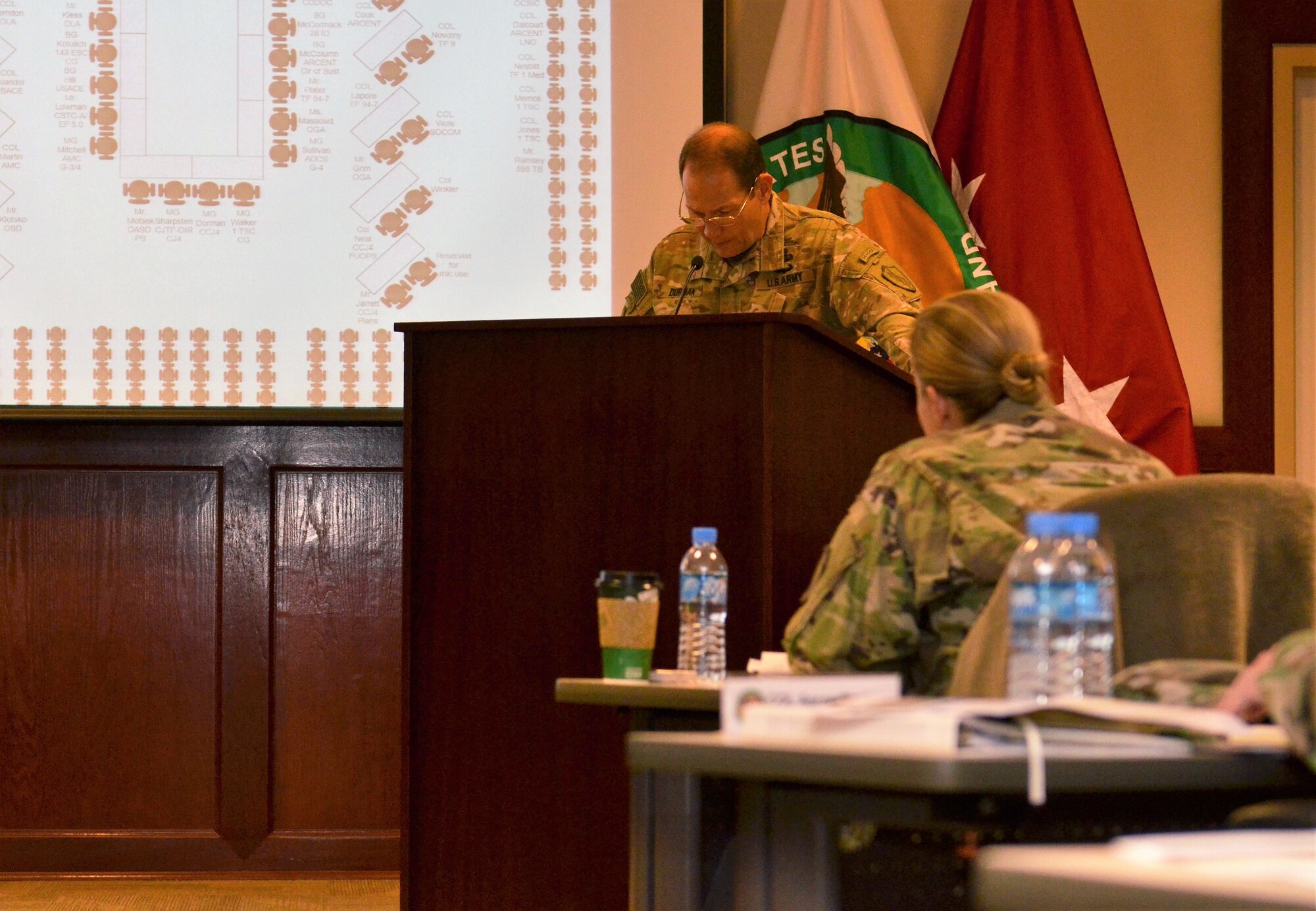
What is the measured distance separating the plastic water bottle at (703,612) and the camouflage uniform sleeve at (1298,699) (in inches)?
41.6

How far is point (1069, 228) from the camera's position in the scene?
4527 millimetres

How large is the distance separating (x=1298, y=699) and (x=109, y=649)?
12.0 ft

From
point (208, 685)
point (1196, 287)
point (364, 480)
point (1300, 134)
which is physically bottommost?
point (208, 685)

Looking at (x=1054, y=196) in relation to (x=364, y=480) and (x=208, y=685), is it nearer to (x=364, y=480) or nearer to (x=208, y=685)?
(x=364, y=480)

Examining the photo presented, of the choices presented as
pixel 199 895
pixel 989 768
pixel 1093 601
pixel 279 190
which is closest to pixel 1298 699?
pixel 989 768

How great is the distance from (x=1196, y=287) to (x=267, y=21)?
2.82 meters

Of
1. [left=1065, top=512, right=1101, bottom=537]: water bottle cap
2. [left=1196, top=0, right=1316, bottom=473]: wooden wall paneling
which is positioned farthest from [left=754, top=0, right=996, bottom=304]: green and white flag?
[left=1065, top=512, right=1101, bottom=537]: water bottle cap

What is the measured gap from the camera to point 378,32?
167 inches

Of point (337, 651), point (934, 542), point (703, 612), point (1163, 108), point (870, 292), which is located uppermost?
point (1163, 108)

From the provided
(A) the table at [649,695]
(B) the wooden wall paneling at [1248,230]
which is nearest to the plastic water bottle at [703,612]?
(A) the table at [649,695]

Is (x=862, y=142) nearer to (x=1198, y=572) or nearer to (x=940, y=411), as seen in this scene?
(x=940, y=411)

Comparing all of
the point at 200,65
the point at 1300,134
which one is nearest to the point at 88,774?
the point at 200,65

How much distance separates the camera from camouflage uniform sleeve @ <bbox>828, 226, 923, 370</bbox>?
332cm

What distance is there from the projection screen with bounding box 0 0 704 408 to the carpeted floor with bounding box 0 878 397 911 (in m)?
1.26
